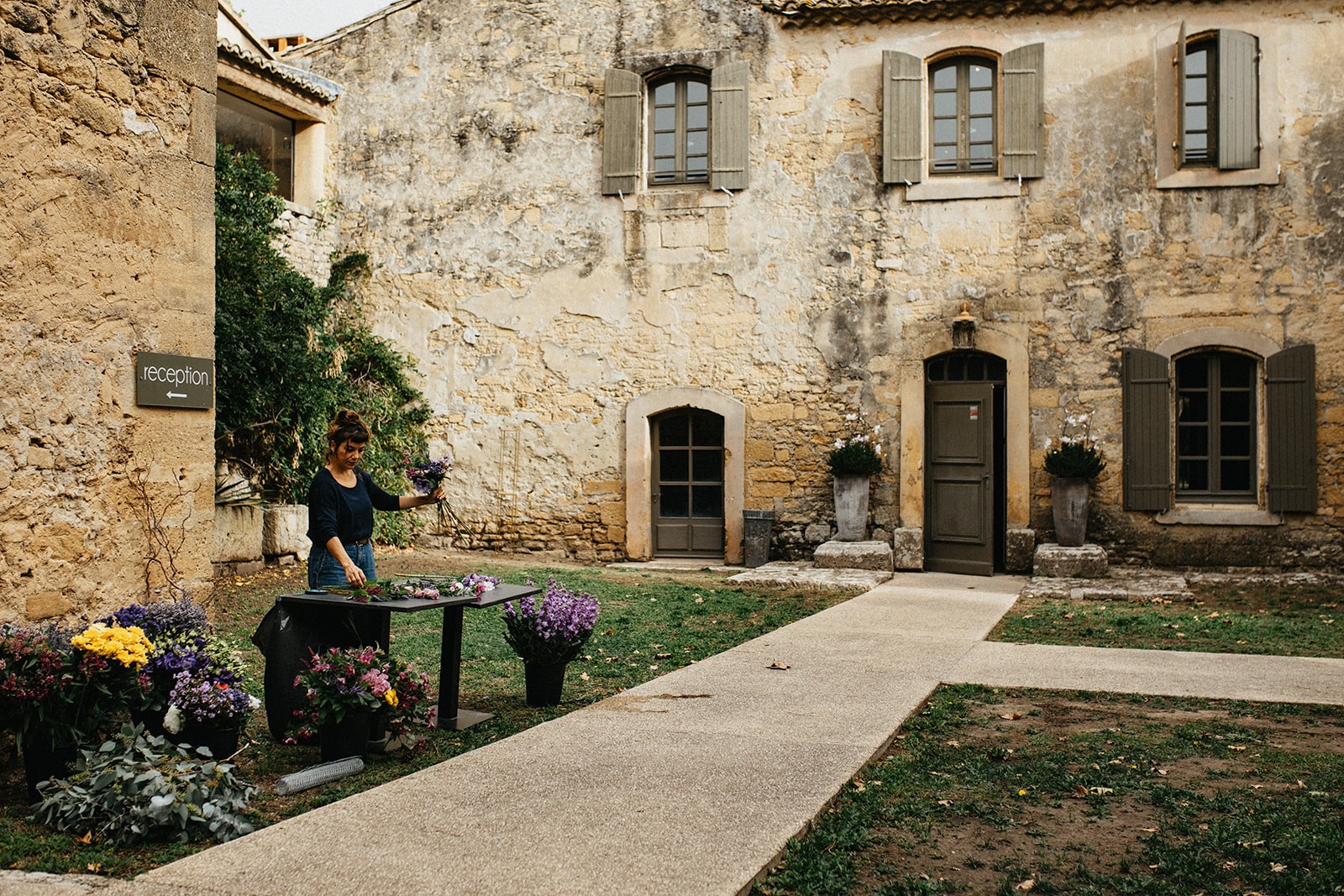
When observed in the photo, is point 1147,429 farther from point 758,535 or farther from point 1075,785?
point 1075,785

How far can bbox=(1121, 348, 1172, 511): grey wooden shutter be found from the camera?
38.2ft

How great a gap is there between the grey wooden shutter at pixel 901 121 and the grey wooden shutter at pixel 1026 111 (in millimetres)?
912

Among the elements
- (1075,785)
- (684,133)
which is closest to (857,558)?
(684,133)

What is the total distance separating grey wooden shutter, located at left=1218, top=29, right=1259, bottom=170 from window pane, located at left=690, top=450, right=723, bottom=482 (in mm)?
6125

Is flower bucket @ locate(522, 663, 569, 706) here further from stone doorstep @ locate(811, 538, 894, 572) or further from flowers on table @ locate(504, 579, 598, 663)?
stone doorstep @ locate(811, 538, 894, 572)

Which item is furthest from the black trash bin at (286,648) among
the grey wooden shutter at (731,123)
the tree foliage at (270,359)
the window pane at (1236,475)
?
the window pane at (1236,475)

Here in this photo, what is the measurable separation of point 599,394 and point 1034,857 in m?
9.87

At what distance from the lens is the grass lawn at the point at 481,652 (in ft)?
11.5

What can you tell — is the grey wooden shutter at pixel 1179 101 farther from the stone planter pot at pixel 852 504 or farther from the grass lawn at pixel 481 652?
the grass lawn at pixel 481 652

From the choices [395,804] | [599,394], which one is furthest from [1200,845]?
[599,394]

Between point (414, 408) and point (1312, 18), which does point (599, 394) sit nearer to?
point (414, 408)

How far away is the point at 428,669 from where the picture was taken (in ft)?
21.1

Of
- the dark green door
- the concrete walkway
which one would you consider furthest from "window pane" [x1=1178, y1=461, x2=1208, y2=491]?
the concrete walkway

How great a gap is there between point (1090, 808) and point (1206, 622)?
17.6 feet
